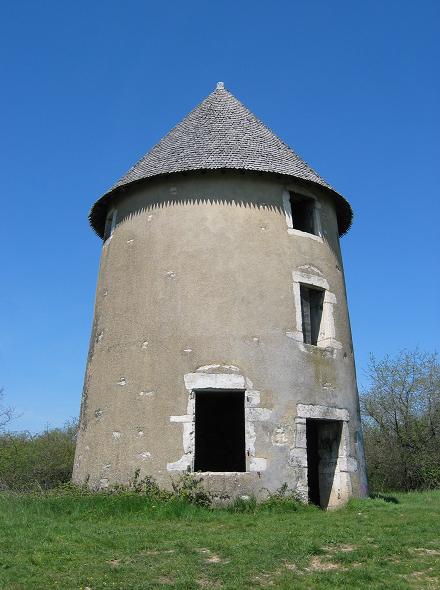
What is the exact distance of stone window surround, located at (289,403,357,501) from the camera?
11.3 meters

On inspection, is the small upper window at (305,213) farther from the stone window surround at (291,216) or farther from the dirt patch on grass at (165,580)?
the dirt patch on grass at (165,580)

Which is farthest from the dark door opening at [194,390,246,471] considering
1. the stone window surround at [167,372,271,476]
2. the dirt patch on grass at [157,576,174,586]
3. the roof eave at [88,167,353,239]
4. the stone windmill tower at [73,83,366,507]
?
the dirt patch on grass at [157,576,174,586]

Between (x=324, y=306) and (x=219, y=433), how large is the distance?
4.84 m

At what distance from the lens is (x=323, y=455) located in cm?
1280

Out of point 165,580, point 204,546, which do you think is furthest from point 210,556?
point 165,580

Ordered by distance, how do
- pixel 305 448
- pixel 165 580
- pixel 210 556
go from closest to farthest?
1. pixel 165 580
2. pixel 210 556
3. pixel 305 448

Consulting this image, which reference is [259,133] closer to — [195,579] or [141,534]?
[141,534]

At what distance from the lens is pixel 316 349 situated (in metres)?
12.5

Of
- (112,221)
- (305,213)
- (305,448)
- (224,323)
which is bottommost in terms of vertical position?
(305,448)

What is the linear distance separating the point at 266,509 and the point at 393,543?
3.13 m

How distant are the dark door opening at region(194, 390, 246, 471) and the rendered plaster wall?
139 inches

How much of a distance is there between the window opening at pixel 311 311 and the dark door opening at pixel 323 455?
1.86 meters

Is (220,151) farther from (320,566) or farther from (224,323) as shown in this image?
(320,566)

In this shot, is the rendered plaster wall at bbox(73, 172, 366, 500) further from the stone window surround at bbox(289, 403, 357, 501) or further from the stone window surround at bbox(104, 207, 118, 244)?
the stone window surround at bbox(104, 207, 118, 244)
